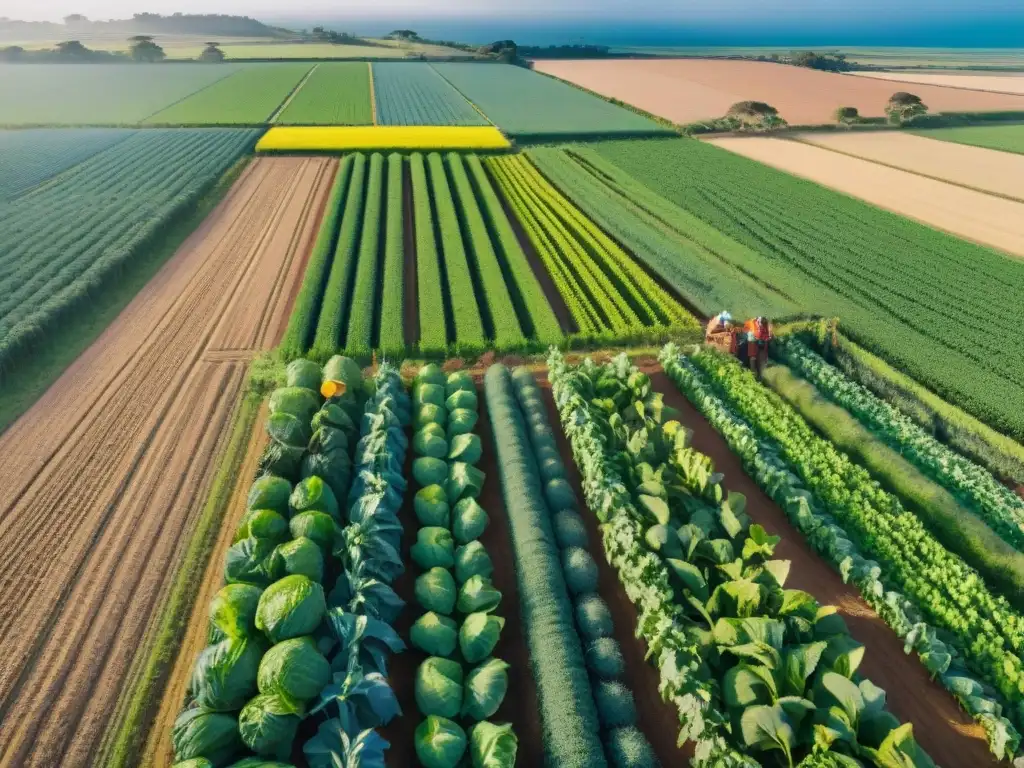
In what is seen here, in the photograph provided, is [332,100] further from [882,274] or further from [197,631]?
[197,631]

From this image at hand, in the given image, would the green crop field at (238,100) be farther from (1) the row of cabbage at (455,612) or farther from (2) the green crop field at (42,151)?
(1) the row of cabbage at (455,612)

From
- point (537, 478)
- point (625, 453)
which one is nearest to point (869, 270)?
point (625, 453)

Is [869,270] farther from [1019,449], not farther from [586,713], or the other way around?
[586,713]

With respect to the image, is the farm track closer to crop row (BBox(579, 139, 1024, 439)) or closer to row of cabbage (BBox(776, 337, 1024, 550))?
row of cabbage (BBox(776, 337, 1024, 550))

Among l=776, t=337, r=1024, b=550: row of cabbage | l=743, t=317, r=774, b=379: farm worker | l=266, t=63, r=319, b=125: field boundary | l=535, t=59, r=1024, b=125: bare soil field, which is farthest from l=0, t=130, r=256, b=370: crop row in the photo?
l=535, t=59, r=1024, b=125: bare soil field

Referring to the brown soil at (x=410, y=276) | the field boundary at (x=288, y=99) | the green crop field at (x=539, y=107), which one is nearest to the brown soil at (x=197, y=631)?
the brown soil at (x=410, y=276)
